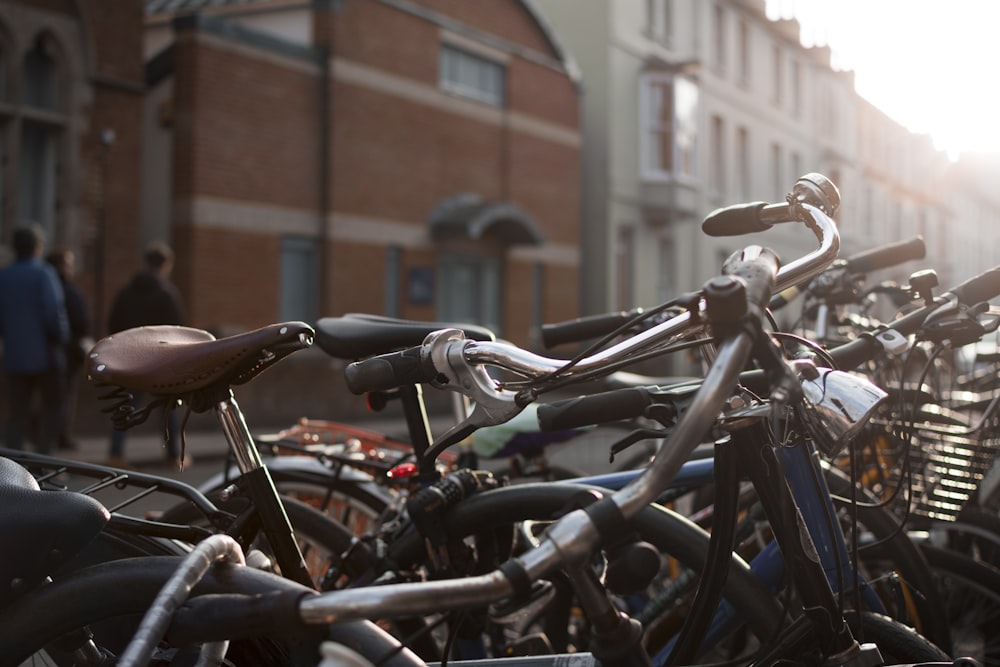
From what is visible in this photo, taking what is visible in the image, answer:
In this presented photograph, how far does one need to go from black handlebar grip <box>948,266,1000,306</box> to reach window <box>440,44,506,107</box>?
56.5ft

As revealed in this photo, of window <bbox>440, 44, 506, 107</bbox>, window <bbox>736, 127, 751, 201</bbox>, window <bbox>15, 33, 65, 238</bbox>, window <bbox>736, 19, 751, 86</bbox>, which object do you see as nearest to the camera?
window <bbox>15, 33, 65, 238</bbox>

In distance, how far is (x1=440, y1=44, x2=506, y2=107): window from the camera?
64.2 feet

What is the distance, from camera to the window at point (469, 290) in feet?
64.3

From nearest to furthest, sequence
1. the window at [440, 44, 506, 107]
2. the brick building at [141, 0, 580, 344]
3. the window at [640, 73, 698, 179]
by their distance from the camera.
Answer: the brick building at [141, 0, 580, 344] → the window at [440, 44, 506, 107] → the window at [640, 73, 698, 179]

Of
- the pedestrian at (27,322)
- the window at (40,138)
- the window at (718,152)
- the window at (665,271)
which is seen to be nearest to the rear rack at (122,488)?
the pedestrian at (27,322)

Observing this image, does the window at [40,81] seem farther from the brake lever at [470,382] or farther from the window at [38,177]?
the brake lever at [470,382]

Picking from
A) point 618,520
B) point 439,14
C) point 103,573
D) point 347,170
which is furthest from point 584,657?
point 439,14

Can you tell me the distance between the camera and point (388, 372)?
193 cm

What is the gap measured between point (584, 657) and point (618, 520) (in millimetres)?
648

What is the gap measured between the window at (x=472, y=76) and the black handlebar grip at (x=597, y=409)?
706 inches

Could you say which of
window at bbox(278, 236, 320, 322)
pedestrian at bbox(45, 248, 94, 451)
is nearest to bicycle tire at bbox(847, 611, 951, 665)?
pedestrian at bbox(45, 248, 94, 451)

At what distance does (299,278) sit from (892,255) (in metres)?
14.2

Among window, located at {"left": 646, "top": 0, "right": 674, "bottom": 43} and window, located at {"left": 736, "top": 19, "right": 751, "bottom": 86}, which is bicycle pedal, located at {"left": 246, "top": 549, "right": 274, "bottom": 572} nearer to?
window, located at {"left": 646, "top": 0, "right": 674, "bottom": 43}

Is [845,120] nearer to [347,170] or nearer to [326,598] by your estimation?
[347,170]
